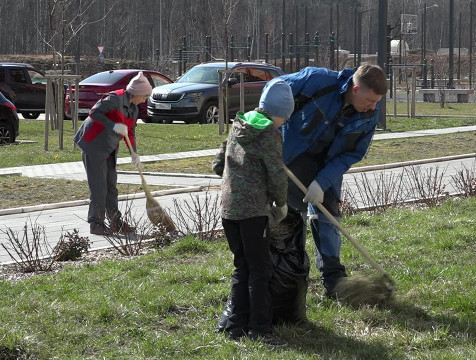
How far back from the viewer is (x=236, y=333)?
5012mm

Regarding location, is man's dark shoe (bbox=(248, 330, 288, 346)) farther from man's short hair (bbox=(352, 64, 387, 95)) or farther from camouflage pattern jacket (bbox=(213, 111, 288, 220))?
man's short hair (bbox=(352, 64, 387, 95))

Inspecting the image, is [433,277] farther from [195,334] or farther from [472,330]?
[195,334]

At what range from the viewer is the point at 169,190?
1107cm

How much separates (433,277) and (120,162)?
8.49 meters

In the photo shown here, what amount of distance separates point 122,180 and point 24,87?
14315 millimetres

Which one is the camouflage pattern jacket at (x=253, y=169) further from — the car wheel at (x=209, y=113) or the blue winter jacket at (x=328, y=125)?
the car wheel at (x=209, y=113)

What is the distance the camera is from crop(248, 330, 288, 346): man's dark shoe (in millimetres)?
4898

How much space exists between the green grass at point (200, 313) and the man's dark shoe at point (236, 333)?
0.24 feet

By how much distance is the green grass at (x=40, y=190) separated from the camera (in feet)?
34.4

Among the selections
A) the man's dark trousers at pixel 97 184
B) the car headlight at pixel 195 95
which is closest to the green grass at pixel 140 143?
the car headlight at pixel 195 95

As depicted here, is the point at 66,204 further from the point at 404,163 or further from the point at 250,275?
the point at 404,163

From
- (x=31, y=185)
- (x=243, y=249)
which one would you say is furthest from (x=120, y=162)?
(x=243, y=249)

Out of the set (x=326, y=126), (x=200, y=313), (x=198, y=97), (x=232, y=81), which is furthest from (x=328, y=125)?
(x=198, y=97)

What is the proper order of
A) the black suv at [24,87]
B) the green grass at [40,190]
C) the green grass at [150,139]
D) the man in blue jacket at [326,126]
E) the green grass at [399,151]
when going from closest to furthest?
the man in blue jacket at [326,126] < the green grass at [40,190] < the green grass at [399,151] < the green grass at [150,139] < the black suv at [24,87]
